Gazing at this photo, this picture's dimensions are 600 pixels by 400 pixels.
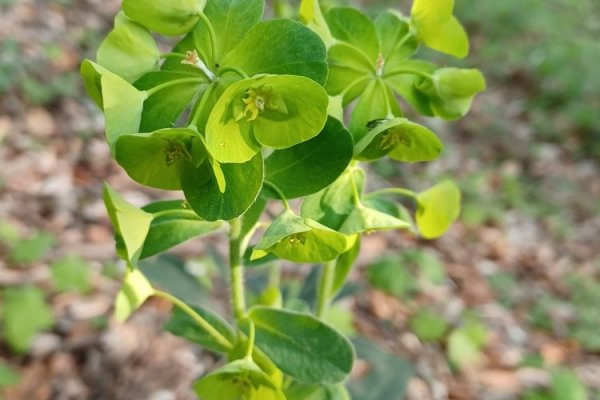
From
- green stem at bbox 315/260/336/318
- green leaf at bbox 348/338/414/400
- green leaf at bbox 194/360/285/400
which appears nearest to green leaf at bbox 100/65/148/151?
green leaf at bbox 194/360/285/400

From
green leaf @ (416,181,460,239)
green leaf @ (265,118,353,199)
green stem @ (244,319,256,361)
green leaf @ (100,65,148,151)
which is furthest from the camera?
green leaf @ (416,181,460,239)

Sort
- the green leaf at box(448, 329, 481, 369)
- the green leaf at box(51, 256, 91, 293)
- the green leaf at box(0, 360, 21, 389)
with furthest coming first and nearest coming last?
the green leaf at box(448, 329, 481, 369)
the green leaf at box(51, 256, 91, 293)
the green leaf at box(0, 360, 21, 389)

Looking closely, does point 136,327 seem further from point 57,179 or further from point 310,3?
point 310,3

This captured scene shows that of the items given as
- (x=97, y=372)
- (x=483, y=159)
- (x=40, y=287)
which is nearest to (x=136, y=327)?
(x=97, y=372)

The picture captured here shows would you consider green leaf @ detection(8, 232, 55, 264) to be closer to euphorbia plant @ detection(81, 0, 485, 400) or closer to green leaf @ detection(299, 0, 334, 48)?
euphorbia plant @ detection(81, 0, 485, 400)

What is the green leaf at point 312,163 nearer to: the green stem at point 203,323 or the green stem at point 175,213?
the green stem at point 175,213

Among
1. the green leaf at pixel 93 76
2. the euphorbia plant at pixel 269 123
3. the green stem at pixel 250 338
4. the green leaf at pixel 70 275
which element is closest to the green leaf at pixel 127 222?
the euphorbia plant at pixel 269 123
